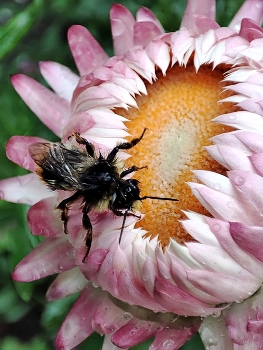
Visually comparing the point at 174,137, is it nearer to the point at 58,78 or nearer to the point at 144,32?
the point at 144,32

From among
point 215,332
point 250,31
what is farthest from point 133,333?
point 250,31

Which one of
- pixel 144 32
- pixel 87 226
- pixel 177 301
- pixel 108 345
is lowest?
pixel 108 345

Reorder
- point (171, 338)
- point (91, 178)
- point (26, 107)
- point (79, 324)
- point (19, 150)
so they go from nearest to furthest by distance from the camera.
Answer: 1. point (91, 178)
2. point (171, 338)
3. point (79, 324)
4. point (19, 150)
5. point (26, 107)

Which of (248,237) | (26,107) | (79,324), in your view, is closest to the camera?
(248,237)

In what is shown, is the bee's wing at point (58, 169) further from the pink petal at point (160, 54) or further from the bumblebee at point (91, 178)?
the pink petal at point (160, 54)

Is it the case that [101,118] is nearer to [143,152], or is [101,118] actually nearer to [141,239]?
[143,152]

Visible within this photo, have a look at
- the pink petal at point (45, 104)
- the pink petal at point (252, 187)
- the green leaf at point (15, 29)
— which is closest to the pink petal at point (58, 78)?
the pink petal at point (45, 104)

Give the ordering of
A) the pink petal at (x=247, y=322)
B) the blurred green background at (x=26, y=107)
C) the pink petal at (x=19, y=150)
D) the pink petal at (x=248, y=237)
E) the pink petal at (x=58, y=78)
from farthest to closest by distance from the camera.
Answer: the blurred green background at (x=26, y=107), the pink petal at (x=58, y=78), the pink petal at (x=19, y=150), the pink petal at (x=247, y=322), the pink petal at (x=248, y=237)
